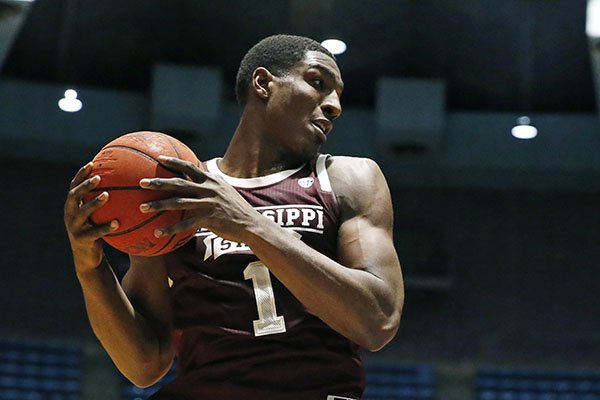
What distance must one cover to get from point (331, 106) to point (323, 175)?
22 cm

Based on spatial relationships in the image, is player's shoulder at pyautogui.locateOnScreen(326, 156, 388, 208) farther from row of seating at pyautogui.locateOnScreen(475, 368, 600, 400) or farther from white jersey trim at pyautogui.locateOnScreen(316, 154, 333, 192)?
row of seating at pyautogui.locateOnScreen(475, 368, 600, 400)

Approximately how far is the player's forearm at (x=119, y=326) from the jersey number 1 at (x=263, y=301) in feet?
1.27

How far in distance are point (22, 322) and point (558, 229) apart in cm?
707

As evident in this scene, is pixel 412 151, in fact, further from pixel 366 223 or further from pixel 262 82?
pixel 366 223

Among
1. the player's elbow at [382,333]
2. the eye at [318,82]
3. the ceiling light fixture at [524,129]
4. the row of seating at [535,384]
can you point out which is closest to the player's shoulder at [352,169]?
the eye at [318,82]

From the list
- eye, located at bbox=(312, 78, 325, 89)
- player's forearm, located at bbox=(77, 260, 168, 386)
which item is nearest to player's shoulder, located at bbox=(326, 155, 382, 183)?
eye, located at bbox=(312, 78, 325, 89)

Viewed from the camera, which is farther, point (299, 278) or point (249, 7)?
point (249, 7)

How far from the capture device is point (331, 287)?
8.44 ft

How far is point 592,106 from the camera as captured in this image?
1271cm

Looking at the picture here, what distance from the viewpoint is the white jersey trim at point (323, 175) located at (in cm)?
298

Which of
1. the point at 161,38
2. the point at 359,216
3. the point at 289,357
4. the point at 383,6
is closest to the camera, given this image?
the point at 289,357

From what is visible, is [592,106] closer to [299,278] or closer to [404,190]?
[404,190]

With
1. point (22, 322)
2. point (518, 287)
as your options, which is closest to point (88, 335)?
point (22, 322)

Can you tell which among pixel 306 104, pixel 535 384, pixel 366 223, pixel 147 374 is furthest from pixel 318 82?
pixel 535 384
